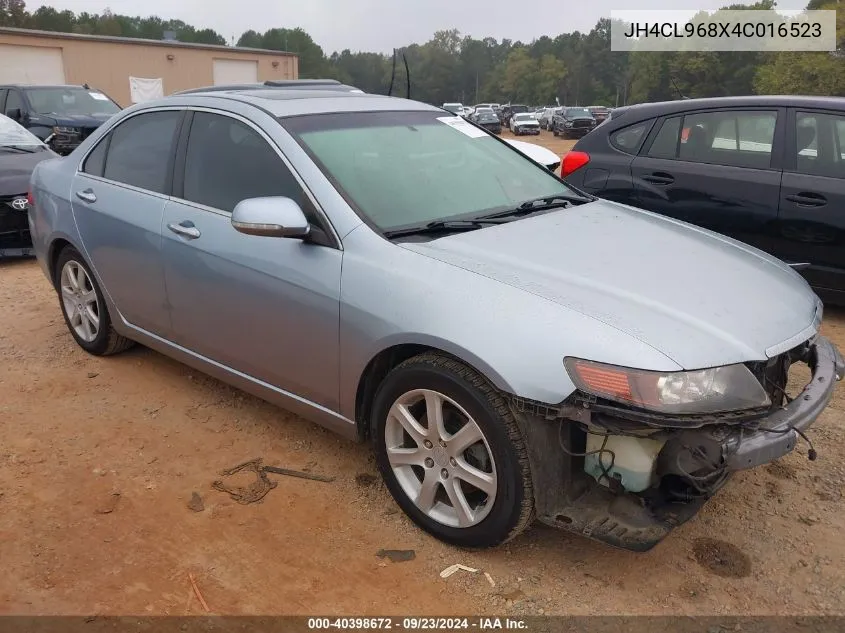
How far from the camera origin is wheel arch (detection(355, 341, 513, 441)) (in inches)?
99.0

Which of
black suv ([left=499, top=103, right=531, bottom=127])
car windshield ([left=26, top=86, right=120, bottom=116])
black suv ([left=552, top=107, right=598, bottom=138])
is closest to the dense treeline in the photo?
black suv ([left=499, top=103, right=531, bottom=127])

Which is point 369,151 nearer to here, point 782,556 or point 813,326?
point 813,326

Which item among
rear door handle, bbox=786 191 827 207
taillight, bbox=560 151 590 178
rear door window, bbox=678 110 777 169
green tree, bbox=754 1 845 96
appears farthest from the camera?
green tree, bbox=754 1 845 96

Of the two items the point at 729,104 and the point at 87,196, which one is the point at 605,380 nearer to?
the point at 87,196

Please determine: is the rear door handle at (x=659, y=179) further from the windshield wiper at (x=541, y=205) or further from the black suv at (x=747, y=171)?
the windshield wiper at (x=541, y=205)

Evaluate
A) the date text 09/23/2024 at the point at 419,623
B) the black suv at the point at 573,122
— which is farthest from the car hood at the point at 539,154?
the black suv at the point at 573,122

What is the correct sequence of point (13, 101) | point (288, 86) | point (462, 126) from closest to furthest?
point (462, 126) < point (288, 86) < point (13, 101)

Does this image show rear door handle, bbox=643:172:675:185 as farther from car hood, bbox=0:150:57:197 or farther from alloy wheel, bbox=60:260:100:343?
car hood, bbox=0:150:57:197

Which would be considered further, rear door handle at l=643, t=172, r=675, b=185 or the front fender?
rear door handle at l=643, t=172, r=675, b=185

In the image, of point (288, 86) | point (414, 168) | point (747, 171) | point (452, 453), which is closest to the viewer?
point (452, 453)

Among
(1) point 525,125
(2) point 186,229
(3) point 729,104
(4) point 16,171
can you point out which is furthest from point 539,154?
(1) point 525,125

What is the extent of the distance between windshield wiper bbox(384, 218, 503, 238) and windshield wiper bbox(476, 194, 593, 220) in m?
0.11

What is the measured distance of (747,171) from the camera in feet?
17.4

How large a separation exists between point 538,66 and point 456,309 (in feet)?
413
